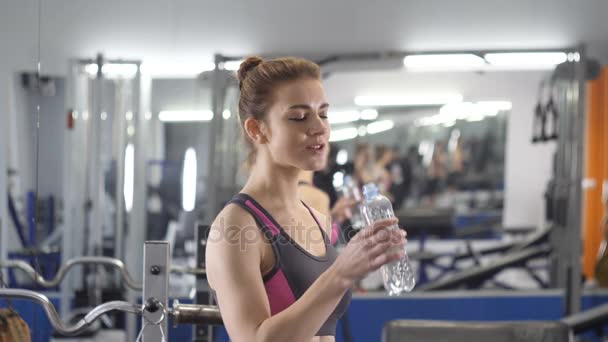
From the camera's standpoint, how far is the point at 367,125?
12.0 ft

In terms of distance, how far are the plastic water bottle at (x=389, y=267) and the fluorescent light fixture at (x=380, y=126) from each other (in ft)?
8.79

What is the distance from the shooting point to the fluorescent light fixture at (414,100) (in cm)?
385

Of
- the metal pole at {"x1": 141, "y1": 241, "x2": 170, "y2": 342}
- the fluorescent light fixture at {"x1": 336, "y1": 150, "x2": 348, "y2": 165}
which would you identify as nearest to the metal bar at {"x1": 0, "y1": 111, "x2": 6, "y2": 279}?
the metal pole at {"x1": 141, "y1": 241, "x2": 170, "y2": 342}

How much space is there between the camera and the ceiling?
123 centimetres

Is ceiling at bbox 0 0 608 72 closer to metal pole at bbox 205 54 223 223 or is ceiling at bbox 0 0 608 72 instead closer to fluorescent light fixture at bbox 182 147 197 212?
metal pole at bbox 205 54 223 223

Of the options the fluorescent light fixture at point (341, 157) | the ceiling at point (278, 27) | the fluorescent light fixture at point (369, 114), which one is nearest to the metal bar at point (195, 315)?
the ceiling at point (278, 27)

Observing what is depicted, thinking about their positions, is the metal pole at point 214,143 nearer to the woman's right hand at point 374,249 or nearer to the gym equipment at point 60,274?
the gym equipment at point 60,274

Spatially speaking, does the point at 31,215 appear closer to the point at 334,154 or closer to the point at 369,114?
the point at 334,154

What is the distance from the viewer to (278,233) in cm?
97

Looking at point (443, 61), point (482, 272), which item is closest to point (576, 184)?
point (482, 272)

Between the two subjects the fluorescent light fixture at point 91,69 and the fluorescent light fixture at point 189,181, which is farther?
the fluorescent light fixture at point 189,181

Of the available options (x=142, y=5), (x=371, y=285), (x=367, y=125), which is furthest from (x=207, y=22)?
(x=371, y=285)

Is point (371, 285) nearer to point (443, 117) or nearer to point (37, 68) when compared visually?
point (443, 117)

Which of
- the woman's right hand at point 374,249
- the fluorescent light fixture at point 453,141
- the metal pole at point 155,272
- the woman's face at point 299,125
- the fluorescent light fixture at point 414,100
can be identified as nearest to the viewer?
the woman's right hand at point 374,249
